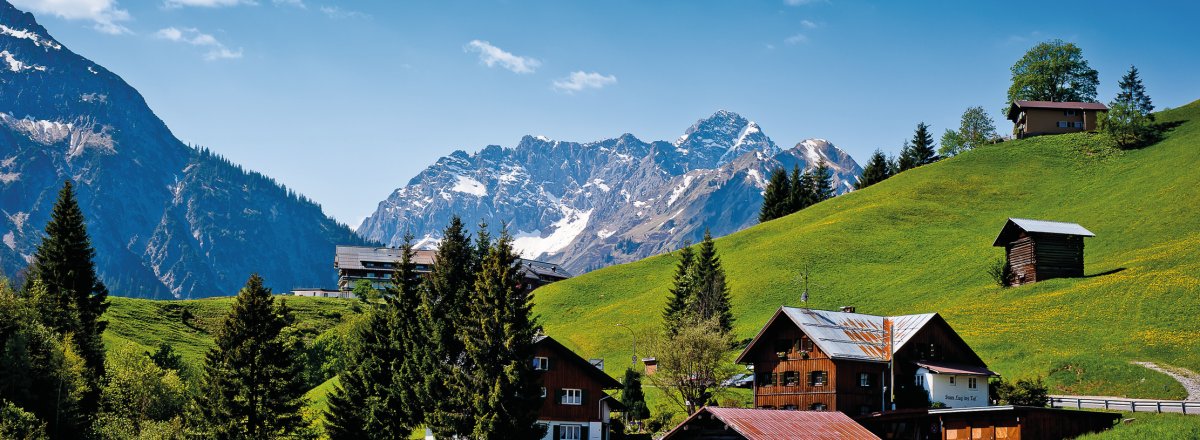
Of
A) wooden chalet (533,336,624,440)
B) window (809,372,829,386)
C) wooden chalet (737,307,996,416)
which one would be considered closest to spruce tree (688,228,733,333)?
wooden chalet (737,307,996,416)

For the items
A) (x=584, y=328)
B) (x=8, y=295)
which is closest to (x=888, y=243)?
(x=584, y=328)

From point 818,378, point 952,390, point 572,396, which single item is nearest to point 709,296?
point 818,378

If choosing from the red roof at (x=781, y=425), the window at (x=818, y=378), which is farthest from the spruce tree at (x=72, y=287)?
the window at (x=818, y=378)

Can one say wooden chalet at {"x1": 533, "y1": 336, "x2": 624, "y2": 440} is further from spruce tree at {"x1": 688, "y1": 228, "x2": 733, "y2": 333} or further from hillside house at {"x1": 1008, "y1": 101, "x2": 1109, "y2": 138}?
hillside house at {"x1": 1008, "y1": 101, "x2": 1109, "y2": 138}

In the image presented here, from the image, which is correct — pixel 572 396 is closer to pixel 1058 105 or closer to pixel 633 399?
pixel 633 399

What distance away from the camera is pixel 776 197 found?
7569 inches

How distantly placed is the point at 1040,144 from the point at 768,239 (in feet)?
178

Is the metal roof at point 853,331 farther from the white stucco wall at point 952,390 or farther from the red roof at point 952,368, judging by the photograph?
the white stucco wall at point 952,390

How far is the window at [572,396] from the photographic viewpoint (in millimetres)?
74375

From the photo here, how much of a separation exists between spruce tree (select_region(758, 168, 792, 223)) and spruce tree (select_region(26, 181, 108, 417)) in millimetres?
122052

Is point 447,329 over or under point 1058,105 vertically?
under

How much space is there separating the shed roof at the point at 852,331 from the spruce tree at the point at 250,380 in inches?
1315

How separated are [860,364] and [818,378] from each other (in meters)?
3.10

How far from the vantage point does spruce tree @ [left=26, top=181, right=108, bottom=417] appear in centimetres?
8544
